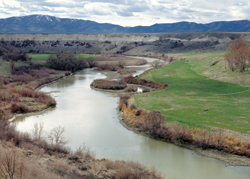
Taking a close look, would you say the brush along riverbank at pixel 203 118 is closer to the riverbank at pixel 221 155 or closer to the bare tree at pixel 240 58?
the riverbank at pixel 221 155

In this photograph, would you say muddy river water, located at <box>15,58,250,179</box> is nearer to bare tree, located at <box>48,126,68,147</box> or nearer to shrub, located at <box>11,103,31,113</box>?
bare tree, located at <box>48,126,68,147</box>

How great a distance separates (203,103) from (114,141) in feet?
40.4

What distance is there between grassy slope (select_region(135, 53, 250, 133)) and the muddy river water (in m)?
3.82

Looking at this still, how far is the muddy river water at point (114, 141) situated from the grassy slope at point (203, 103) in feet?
12.5

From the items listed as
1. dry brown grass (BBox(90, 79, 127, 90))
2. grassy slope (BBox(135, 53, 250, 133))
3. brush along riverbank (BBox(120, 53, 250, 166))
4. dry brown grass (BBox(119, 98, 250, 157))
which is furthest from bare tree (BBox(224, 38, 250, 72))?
dry brown grass (BBox(119, 98, 250, 157))

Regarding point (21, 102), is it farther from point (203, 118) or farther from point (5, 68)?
point (5, 68)

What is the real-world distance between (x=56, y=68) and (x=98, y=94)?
28.4 m

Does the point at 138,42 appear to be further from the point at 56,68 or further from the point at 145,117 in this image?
the point at 145,117

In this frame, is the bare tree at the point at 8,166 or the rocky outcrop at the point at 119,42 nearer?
the bare tree at the point at 8,166

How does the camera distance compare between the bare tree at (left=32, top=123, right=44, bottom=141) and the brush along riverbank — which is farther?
the brush along riverbank

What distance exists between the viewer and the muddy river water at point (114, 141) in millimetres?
16109

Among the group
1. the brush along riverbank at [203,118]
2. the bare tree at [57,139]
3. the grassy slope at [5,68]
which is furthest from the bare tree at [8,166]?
the grassy slope at [5,68]

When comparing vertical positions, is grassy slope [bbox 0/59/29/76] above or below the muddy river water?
above

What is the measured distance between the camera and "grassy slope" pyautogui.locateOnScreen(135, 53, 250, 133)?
2232cm
